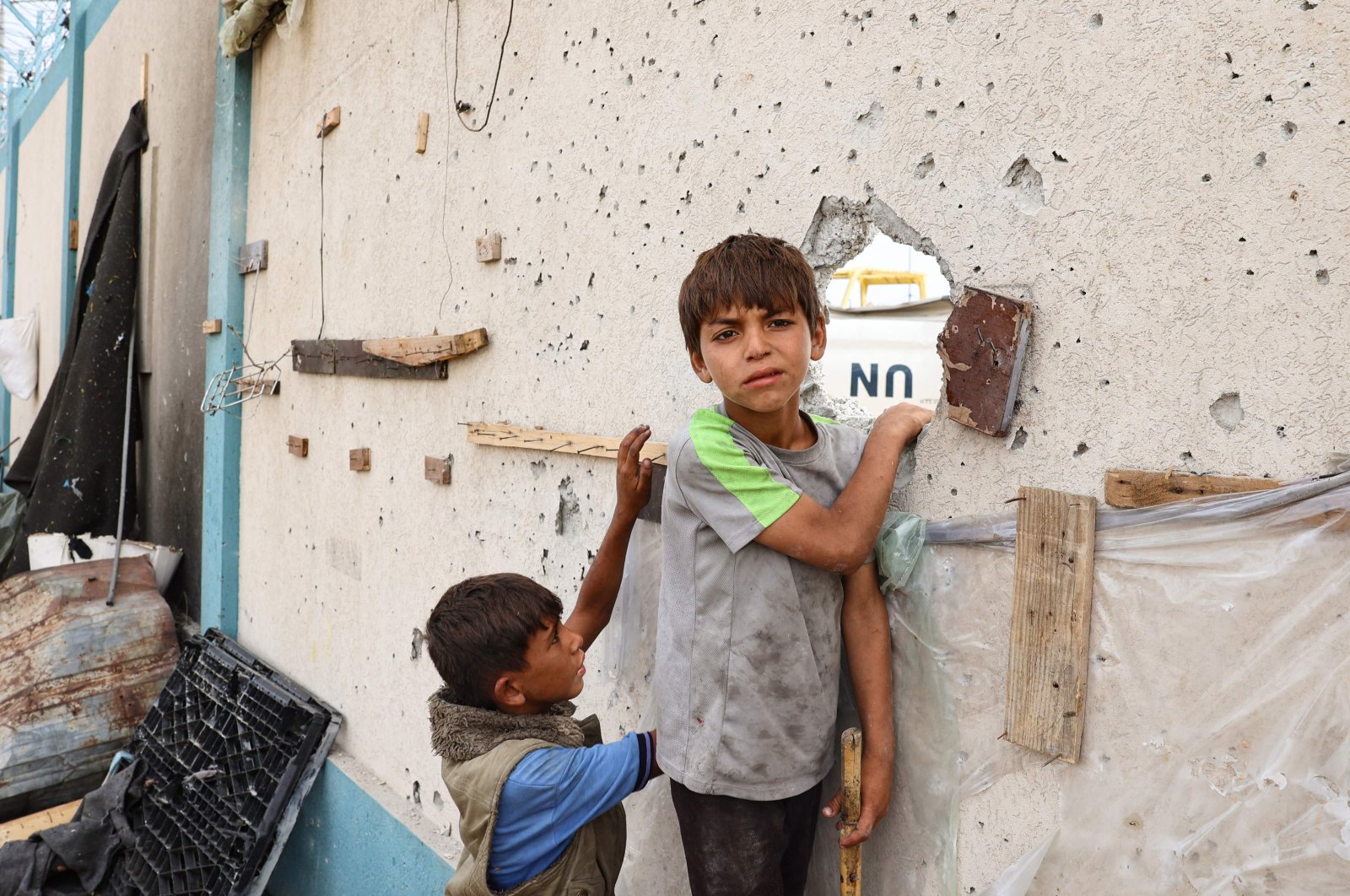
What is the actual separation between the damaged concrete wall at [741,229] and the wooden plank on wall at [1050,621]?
0.20 feet

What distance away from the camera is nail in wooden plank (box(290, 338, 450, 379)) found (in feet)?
9.88

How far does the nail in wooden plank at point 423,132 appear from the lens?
3.01 m

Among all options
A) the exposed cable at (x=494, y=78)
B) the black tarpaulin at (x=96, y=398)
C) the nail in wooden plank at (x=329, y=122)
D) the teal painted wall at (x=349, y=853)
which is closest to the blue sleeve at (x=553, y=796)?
the teal painted wall at (x=349, y=853)

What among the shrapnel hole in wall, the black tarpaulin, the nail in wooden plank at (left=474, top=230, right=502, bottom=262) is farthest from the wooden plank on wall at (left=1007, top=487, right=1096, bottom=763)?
the black tarpaulin

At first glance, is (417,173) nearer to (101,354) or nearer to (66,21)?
(101,354)

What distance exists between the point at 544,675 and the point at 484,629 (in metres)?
0.16

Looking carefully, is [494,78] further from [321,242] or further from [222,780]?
[222,780]

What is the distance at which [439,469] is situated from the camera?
9.52 ft

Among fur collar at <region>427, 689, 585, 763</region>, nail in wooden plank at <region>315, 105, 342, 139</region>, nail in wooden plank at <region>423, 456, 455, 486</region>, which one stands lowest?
fur collar at <region>427, 689, 585, 763</region>

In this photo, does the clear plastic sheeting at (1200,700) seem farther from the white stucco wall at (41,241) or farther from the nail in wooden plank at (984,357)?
the white stucco wall at (41,241)

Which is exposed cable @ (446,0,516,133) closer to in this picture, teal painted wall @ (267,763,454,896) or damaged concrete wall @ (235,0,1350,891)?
damaged concrete wall @ (235,0,1350,891)

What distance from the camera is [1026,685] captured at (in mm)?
A: 1396

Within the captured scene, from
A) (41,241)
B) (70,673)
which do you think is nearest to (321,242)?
(70,673)

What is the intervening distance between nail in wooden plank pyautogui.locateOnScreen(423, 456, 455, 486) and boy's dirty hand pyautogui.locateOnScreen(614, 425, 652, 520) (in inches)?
47.1
